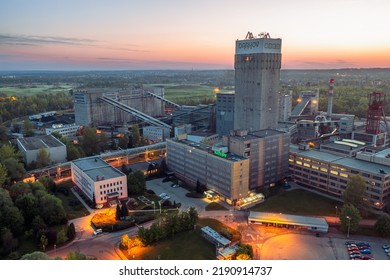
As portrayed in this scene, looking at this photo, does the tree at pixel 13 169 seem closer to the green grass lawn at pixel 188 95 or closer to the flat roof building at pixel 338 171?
the flat roof building at pixel 338 171

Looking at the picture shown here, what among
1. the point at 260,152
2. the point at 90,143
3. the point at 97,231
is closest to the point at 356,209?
the point at 260,152

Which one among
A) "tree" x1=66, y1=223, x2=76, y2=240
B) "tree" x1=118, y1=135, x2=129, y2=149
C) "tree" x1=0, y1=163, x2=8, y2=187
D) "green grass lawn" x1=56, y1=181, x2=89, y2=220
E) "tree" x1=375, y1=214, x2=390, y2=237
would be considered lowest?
"green grass lawn" x1=56, y1=181, x2=89, y2=220

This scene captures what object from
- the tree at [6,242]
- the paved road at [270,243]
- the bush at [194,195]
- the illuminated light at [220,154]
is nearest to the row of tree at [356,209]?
the paved road at [270,243]

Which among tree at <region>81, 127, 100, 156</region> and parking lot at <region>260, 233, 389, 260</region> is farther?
tree at <region>81, 127, 100, 156</region>

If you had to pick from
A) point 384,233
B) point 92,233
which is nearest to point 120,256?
point 92,233

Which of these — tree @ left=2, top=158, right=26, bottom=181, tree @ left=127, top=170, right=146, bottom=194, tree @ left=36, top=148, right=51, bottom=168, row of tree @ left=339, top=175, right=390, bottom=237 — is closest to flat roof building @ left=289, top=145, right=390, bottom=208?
row of tree @ left=339, top=175, right=390, bottom=237

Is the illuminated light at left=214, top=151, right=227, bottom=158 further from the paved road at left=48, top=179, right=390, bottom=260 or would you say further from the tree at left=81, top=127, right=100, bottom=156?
the tree at left=81, top=127, right=100, bottom=156

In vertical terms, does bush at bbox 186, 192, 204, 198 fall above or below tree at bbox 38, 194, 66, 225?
below
